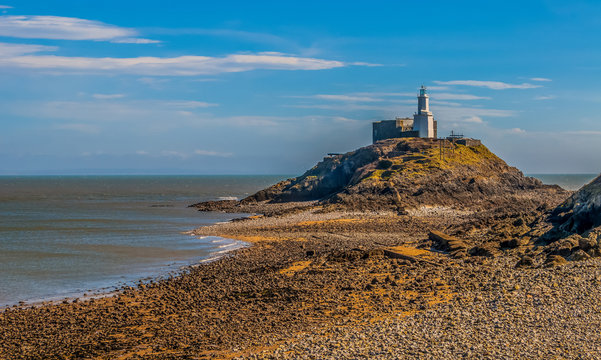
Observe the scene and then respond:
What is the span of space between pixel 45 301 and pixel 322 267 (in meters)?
11.3

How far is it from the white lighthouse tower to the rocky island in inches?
2017

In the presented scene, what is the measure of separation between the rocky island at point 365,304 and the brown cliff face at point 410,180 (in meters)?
21.6

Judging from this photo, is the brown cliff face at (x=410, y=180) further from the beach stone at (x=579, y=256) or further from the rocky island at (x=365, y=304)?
the beach stone at (x=579, y=256)

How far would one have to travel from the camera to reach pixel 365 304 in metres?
17.7

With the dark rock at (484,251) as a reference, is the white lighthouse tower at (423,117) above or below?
above

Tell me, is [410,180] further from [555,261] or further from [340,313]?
[340,313]

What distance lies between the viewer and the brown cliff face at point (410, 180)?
58.5 metres

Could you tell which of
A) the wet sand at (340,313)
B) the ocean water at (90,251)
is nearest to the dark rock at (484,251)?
the wet sand at (340,313)

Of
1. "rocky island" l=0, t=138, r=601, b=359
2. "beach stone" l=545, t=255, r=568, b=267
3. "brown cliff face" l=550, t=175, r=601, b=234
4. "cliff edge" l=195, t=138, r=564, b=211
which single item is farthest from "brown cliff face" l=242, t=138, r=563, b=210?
"beach stone" l=545, t=255, r=568, b=267

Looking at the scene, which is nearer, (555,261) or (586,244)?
(555,261)

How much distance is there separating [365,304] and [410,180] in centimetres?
4578

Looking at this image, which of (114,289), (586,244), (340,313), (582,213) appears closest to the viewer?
(340,313)

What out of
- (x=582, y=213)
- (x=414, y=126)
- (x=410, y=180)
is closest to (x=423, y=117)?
(x=414, y=126)

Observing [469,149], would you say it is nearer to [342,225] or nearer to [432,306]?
[342,225]
